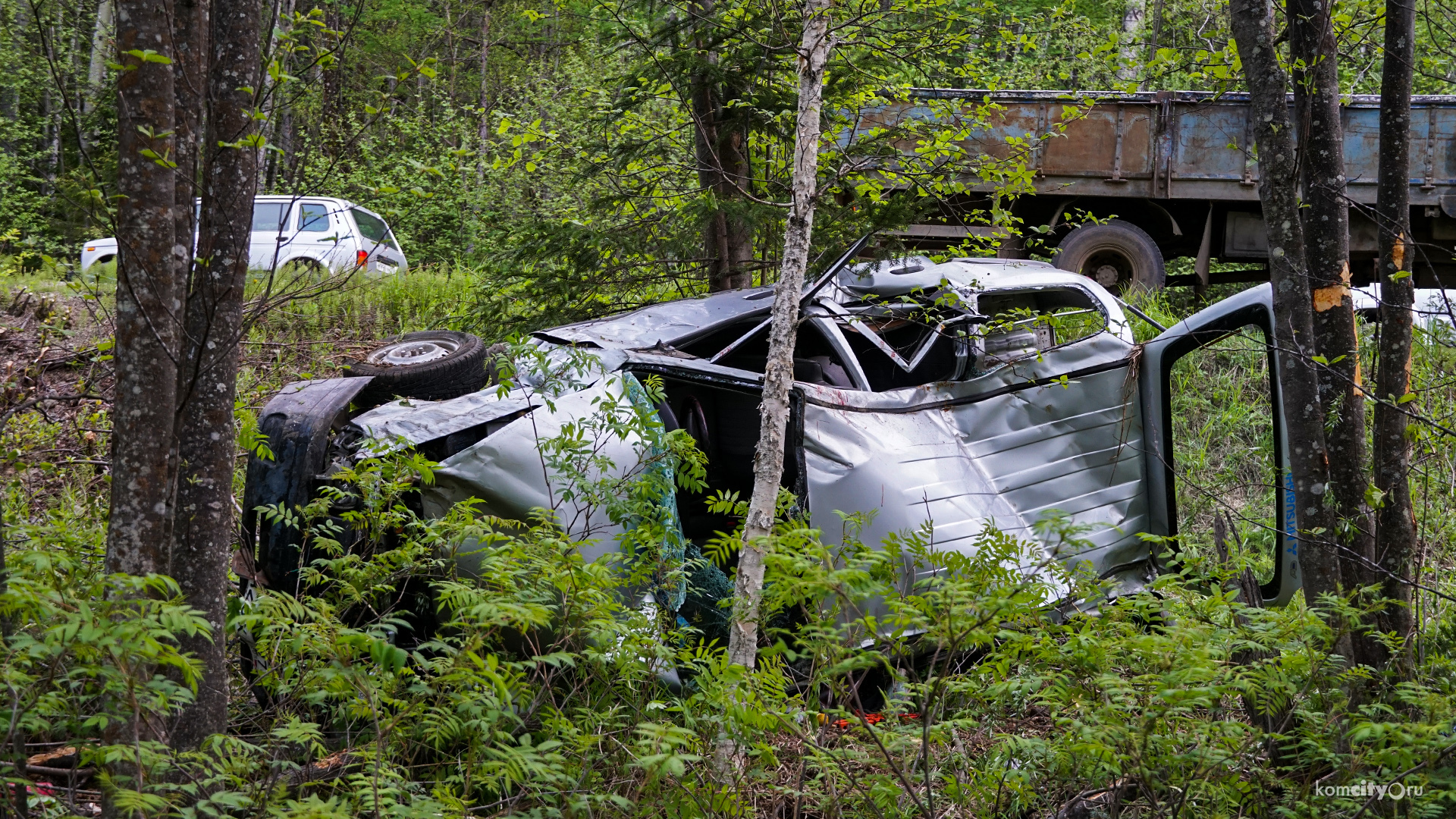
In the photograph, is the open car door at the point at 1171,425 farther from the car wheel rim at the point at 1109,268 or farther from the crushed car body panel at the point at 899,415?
the car wheel rim at the point at 1109,268

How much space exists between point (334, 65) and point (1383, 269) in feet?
11.3

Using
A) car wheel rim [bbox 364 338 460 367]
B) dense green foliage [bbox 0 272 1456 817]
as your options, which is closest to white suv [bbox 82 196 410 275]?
car wheel rim [bbox 364 338 460 367]

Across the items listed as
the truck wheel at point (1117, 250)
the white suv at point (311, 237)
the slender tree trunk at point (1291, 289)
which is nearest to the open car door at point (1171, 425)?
the slender tree trunk at point (1291, 289)

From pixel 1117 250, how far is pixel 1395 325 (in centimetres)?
623

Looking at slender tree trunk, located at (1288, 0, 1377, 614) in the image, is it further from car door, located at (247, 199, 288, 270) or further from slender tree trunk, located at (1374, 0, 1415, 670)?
car door, located at (247, 199, 288, 270)

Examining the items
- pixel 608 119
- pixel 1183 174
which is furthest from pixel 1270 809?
pixel 1183 174

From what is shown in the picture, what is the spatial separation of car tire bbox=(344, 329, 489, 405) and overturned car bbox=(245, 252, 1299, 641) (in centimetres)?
1

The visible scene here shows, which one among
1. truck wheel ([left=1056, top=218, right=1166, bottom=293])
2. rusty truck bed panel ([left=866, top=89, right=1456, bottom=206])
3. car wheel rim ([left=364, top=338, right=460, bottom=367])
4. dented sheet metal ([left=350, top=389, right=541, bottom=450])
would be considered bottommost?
dented sheet metal ([left=350, top=389, right=541, bottom=450])

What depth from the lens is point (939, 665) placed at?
14.3ft

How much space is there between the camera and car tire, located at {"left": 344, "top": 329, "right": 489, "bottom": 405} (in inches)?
187

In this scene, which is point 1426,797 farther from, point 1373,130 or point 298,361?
point 1373,130

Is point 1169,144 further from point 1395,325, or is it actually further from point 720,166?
point 1395,325

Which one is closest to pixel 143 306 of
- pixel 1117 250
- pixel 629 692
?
pixel 629 692

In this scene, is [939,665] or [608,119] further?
[608,119]
